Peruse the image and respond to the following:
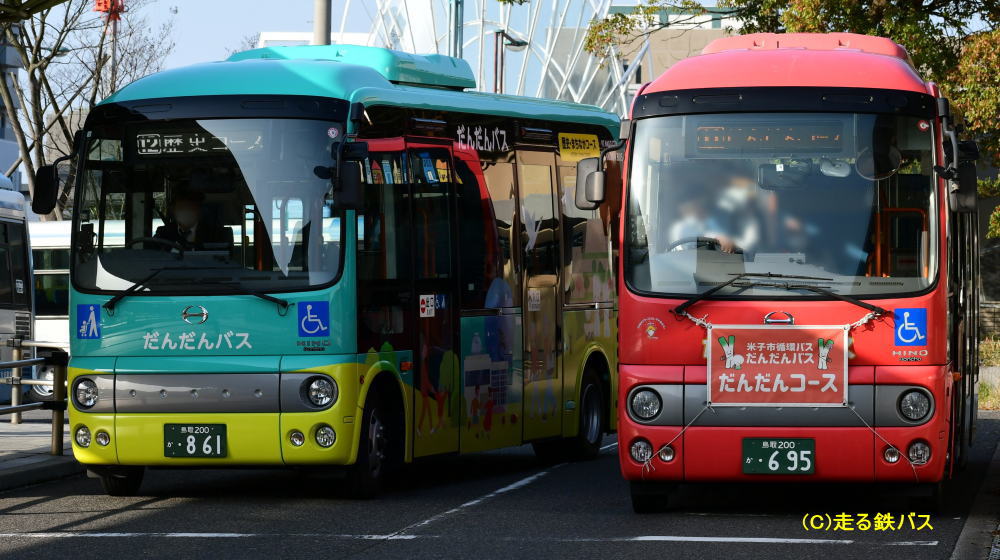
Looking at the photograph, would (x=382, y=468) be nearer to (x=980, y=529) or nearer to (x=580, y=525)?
(x=580, y=525)

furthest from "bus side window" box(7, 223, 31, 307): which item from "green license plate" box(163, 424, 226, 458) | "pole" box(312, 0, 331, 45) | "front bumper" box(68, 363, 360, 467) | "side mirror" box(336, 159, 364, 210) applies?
"side mirror" box(336, 159, 364, 210)

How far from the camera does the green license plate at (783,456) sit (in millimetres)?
10117

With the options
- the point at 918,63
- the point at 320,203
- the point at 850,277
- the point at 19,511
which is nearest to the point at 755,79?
the point at 850,277

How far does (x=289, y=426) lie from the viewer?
11.3m

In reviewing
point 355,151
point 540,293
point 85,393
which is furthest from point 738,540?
point 540,293

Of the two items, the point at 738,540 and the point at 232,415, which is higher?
the point at 232,415

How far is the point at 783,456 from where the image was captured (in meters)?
10.1

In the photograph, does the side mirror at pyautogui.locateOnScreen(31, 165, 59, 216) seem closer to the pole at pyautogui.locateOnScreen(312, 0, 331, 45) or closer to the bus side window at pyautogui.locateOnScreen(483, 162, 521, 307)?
the bus side window at pyautogui.locateOnScreen(483, 162, 521, 307)

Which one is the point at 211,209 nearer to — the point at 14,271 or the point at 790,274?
the point at 790,274

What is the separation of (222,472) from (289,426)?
3.63 meters

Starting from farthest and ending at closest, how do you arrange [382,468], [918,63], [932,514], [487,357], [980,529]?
[918,63] < [487,357] < [382,468] < [932,514] < [980,529]

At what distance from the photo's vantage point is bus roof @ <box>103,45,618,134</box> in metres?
11.8

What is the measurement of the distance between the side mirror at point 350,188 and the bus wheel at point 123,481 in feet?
9.22

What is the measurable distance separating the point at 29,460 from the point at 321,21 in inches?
252
